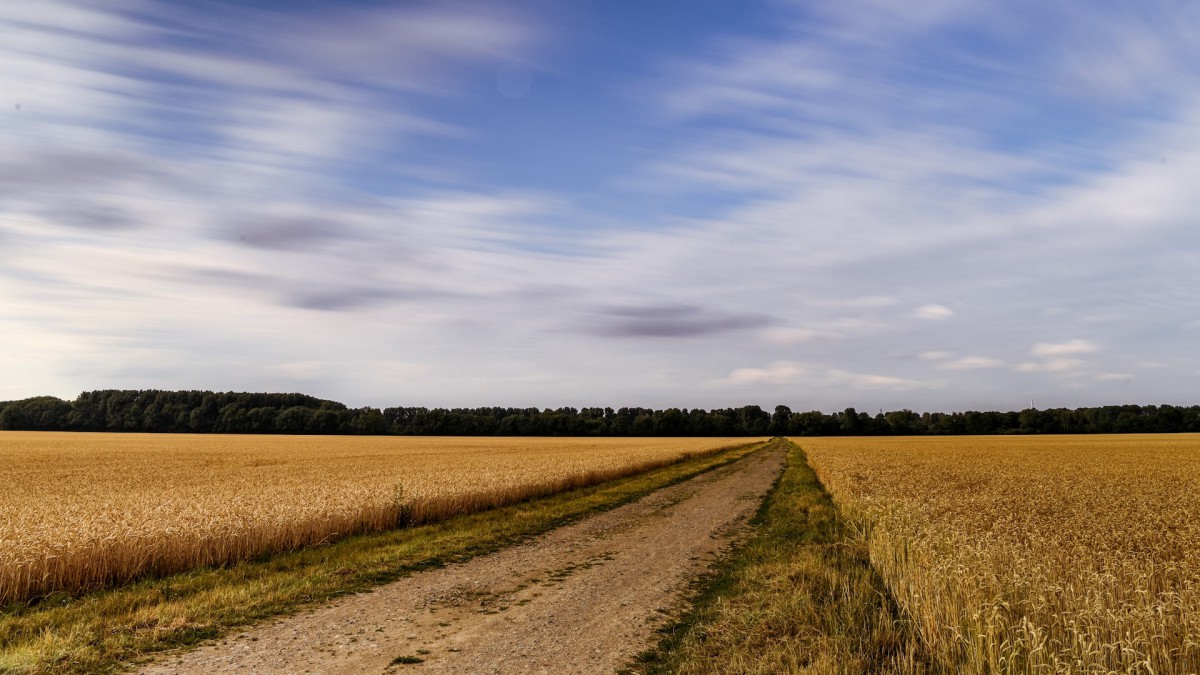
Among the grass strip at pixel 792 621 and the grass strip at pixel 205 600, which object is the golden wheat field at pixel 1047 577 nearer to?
the grass strip at pixel 792 621

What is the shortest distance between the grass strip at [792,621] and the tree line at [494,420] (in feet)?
475

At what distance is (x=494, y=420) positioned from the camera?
157 meters

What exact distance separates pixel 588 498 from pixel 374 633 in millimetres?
17420

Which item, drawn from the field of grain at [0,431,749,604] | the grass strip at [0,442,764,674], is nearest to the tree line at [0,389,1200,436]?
the field of grain at [0,431,749,604]

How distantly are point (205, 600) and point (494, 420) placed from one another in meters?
150

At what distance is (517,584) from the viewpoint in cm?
1198

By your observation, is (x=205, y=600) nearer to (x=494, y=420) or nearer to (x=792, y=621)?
(x=792, y=621)

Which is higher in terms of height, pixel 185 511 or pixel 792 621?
pixel 185 511

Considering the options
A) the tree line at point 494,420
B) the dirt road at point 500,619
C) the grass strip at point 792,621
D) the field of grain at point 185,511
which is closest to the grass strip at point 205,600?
the field of grain at point 185,511

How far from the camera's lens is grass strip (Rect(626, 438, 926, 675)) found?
742 centimetres

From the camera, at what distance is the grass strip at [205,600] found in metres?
7.98

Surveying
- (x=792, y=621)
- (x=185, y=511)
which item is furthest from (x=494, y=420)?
(x=792, y=621)

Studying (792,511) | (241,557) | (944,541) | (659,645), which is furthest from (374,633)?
(792,511)

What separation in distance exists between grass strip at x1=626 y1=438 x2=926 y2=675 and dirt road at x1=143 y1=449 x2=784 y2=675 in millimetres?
690
